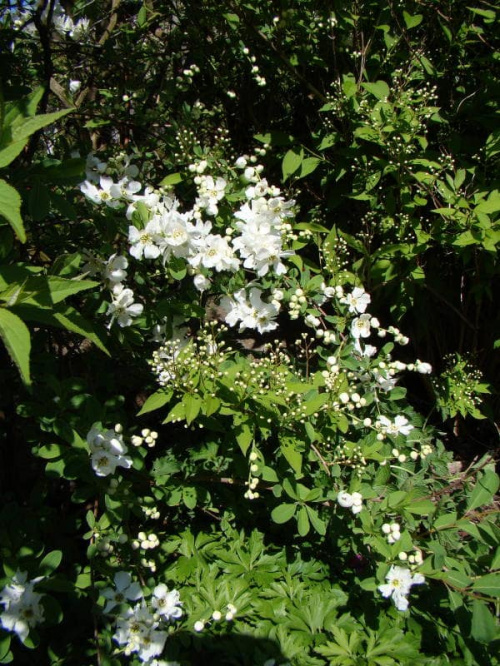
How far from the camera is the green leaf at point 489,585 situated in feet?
5.13

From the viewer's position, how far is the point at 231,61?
2818mm

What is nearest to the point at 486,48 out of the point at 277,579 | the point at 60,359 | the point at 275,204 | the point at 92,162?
the point at 275,204

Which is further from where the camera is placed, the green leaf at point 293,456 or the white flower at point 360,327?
the white flower at point 360,327

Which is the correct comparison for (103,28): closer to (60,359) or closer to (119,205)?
(119,205)

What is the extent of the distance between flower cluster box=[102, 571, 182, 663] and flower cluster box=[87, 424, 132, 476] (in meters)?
0.39

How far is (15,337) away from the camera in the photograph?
3.01 feet

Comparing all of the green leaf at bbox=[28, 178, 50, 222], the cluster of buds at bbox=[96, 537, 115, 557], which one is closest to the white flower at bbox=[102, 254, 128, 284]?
the green leaf at bbox=[28, 178, 50, 222]

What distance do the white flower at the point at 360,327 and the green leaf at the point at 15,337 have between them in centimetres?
148

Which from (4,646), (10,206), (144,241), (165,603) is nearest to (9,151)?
(10,206)

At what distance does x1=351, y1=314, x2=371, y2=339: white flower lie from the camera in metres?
2.15

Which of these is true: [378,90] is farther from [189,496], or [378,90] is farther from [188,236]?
[189,496]

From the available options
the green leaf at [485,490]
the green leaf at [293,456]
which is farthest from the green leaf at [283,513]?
the green leaf at [485,490]

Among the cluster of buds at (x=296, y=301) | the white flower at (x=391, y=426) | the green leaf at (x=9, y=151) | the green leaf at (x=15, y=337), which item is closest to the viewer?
the green leaf at (x=15, y=337)

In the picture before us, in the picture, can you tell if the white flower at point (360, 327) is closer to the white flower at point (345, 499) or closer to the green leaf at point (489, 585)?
the white flower at point (345, 499)
